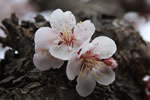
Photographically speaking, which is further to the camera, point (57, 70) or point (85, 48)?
point (57, 70)

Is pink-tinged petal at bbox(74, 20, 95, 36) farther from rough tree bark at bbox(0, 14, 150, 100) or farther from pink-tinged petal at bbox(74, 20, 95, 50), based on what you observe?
rough tree bark at bbox(0, 14, 150, 100)

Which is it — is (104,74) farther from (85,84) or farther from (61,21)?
(61,21)

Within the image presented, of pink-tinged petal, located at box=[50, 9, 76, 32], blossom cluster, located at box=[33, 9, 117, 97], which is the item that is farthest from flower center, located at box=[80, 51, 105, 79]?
pink-tinged petal, located at box=[50, 9, 76, 32]

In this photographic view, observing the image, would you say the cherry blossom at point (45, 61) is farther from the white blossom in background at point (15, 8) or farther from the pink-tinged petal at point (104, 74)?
the white blossom in background at point (15, 8)

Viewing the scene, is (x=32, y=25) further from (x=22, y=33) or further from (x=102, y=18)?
(x=102, y=18)

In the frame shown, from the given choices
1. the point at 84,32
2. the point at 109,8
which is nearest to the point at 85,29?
the point at 84,32

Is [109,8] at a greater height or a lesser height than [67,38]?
lesser

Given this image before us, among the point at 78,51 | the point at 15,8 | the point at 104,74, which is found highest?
the point at 78,51
